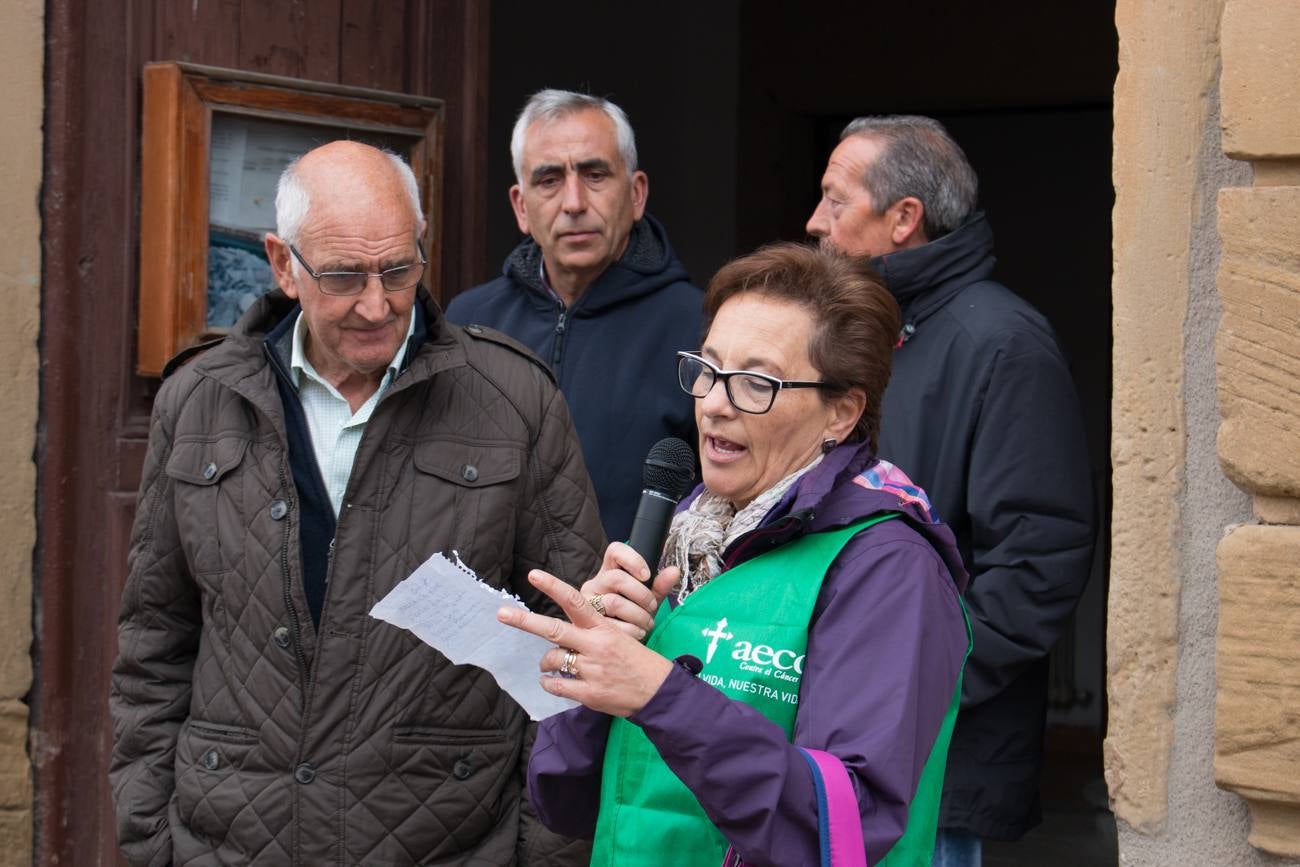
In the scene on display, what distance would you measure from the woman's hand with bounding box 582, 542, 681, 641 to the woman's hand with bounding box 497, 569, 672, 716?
10 cm

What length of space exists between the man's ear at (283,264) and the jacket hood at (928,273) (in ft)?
3.71

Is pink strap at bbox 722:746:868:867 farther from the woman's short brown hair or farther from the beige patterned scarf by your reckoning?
the woman's short brown hair

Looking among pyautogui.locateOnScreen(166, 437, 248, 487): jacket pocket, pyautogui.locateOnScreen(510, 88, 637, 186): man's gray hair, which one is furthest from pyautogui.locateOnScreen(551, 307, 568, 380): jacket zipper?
pyautogui.locateOnScreen(166, 437, 248, 487): jacket pocket

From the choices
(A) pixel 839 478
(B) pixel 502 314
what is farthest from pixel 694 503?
(B) pixel 502 314

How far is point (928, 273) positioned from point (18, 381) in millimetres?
1989

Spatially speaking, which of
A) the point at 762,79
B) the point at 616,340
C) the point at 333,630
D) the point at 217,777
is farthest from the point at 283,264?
the point at 762,79

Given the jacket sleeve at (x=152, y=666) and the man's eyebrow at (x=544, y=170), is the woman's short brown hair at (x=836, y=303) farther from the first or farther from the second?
the man's eyebrow at (x=544, y=170)

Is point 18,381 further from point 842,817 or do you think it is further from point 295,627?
point 842,817

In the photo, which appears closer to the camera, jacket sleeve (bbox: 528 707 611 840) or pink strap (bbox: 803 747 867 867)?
pink strap (bbox: 803 747 867 867)

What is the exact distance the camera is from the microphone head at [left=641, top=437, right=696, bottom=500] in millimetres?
2326

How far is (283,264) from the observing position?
3.02m

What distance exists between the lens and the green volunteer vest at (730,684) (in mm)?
2100

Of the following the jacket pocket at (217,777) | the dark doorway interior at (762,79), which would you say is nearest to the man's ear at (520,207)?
the jacket pocket at (217,777)

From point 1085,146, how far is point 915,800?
7251 millimetres
